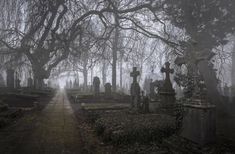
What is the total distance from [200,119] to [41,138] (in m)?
4.43

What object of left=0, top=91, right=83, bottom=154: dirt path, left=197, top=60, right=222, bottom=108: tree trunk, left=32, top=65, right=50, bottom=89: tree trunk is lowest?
left=0, top=91, right=83, bottom=154: dirt path

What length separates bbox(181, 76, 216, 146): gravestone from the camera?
6.41m

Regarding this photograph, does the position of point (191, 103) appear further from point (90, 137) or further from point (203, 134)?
point (90, 137)

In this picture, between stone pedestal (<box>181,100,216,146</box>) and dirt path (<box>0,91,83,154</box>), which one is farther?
dirt path (<box>0,91,83,154</box>)

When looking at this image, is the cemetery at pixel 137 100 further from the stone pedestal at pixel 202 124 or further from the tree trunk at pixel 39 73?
the tree trunk at pixel 39 73

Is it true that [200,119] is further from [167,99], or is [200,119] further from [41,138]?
[167,99]

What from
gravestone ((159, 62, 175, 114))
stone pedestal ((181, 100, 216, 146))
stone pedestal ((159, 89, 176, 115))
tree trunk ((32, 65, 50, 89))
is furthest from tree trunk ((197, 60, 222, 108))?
tree trunk ((32, 65, 50, 89))

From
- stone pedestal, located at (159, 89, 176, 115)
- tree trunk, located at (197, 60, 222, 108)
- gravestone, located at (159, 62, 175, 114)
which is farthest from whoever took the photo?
tree trunk, located at (197, 60, 222, 108)

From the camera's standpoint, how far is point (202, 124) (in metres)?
6.43

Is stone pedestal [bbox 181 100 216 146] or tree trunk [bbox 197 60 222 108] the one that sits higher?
→ tree trunk [bbox 197 60 222 108]

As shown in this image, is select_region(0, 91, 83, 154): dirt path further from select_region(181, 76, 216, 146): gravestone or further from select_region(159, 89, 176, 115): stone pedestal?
select_region(159, 89, 176, 115): stone pedestal

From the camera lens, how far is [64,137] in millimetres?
7934

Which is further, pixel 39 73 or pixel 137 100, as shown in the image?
pixel 39 73

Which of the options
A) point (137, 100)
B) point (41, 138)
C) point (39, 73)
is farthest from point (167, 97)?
point (39, 73)
